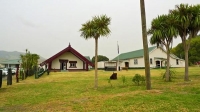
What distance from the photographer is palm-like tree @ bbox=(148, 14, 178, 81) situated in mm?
16594

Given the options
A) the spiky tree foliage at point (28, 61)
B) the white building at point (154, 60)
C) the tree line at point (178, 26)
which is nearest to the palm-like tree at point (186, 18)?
the tree line at point (178, 26)

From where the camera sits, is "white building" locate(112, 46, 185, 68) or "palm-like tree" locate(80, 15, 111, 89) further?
"white building" locate(112, 46, 185, 68)

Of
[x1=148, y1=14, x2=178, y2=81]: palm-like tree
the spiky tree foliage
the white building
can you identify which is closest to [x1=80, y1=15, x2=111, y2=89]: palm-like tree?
[x1=148, y1=14, x2=178, y2=81]: palm-like tree

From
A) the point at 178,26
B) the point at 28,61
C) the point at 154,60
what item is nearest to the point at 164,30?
the point at 178,26

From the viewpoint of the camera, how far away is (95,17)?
13.9 m

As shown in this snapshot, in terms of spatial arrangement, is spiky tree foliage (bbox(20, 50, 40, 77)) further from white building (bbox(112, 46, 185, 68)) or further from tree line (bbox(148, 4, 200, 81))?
white building (bbox(112, 46, 185, 68))

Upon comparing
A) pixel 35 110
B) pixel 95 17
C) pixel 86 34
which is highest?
pixel 95 17

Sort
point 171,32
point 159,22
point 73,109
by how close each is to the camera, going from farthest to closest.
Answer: point 159,22 → point 171,32 → point 73,109

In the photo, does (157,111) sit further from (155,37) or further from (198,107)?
(155,37)

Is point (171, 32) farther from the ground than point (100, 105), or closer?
farther from the ground

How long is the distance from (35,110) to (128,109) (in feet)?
12.5

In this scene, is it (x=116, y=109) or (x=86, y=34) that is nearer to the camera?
(x=116, y=109)

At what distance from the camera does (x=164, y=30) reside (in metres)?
17.2

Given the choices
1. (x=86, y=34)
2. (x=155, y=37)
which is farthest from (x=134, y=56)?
(x=86, y=34)
